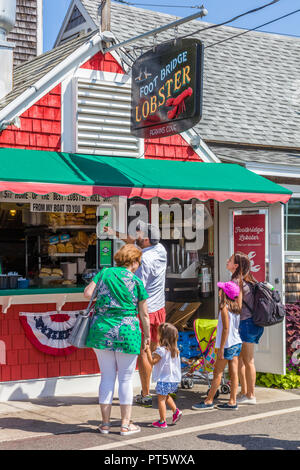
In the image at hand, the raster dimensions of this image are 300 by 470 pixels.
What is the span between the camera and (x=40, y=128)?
857 centimetres

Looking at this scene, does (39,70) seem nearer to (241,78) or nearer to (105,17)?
(105,17)

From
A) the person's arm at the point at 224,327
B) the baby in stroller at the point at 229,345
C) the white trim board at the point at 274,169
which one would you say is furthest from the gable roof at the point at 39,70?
the person's arm at the point at 224,327

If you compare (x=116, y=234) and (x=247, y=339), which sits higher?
(x=116, y=234)

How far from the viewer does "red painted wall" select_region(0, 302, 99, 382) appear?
8047mm

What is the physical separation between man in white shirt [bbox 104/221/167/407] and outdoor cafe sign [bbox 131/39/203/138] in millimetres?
1374

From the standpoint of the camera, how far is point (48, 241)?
10445 millimetres

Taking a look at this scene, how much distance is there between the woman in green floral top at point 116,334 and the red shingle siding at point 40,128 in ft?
9.14

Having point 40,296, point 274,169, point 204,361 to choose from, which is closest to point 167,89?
point 274,169

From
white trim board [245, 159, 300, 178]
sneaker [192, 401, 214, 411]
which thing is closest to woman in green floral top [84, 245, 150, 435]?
sneaker [192, 401, 214, 411]

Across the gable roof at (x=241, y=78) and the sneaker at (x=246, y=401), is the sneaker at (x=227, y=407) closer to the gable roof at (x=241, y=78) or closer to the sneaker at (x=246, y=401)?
the sneaker at (x=246, y=401)

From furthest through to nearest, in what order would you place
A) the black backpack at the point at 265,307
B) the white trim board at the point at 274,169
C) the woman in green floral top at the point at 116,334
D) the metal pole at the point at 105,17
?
the white trim board at the point at 274,169 → the metal pole at the point at 105,17 → the black backpack at the point at 265,307 → the woman in green floral top at the point at 116,334

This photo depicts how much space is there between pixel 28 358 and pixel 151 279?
1.84m

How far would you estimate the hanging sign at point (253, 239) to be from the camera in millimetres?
9031
